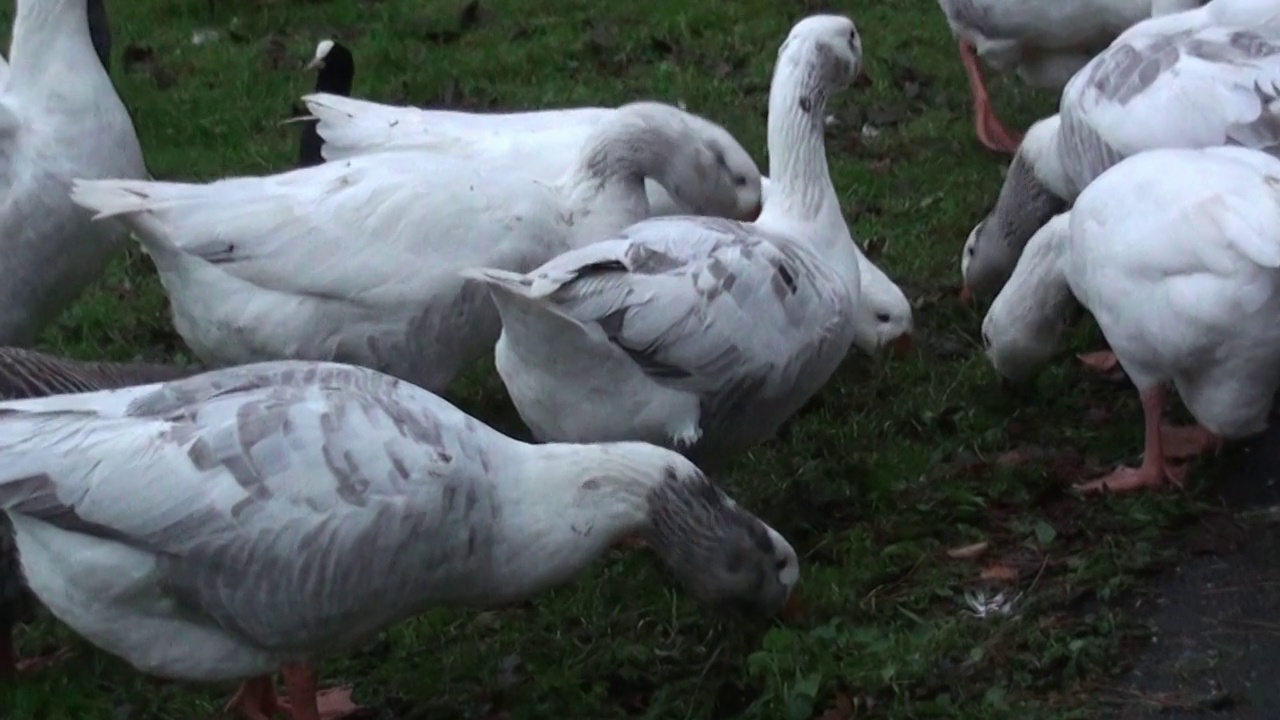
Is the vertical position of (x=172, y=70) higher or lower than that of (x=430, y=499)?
lower

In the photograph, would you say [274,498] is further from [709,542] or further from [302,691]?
[709,542]

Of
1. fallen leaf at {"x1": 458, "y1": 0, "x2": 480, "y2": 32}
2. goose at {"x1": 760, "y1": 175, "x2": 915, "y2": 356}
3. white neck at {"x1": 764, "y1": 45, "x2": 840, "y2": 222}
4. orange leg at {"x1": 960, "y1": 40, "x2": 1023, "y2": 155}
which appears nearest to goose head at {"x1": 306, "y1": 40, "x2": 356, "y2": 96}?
goose at {"x1": 760, "y1": 175, "x2": 915, "y2": 356}

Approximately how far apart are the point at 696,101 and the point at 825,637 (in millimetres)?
4749

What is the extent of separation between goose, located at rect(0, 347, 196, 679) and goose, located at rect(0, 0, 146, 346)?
3.54ft

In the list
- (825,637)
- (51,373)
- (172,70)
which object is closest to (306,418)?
(51,373)

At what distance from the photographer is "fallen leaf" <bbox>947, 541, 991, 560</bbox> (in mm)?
5172

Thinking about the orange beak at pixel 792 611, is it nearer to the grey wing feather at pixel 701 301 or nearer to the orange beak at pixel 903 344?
the grey wing feather at pixel 701 301

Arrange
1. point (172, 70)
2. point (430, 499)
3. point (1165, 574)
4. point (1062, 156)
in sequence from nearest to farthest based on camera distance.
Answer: point (430, 499)
point (1165, 574)
point (1062, 156)
point (172, 70)

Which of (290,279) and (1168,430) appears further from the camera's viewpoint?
(1168,430)

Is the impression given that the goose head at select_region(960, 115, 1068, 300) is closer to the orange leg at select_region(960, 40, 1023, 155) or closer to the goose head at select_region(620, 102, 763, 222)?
the goose head at select_region(620, 102, 763, 222)

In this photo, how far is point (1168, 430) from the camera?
5.84 meters

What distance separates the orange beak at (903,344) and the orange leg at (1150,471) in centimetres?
103

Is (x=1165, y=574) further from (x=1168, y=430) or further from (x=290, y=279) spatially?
(x=290, y=279)

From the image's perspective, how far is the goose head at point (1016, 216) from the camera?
6938 millimetres
